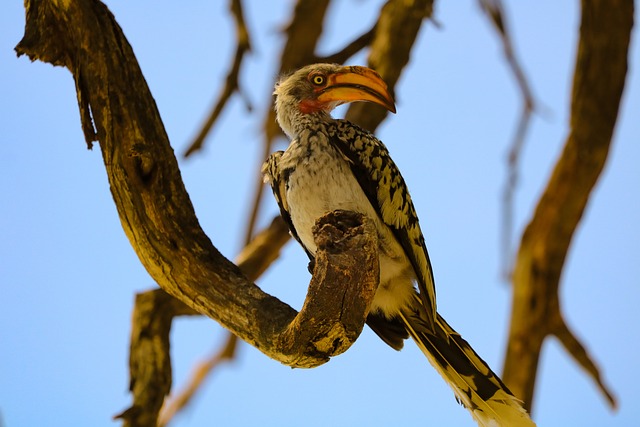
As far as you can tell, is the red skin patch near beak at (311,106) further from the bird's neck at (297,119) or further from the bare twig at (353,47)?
the bare twig at (353,47)

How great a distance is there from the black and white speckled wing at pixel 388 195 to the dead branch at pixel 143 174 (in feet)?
2.21

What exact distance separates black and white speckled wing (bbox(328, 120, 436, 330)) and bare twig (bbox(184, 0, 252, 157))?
1.74 m

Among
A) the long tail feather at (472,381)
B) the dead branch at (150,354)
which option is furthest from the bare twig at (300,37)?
the long tail feather at (472,381)

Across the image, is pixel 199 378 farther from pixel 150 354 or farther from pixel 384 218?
pixel 384 218

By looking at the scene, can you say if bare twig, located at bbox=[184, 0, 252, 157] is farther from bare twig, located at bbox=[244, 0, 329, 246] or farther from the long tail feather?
the long tail feather

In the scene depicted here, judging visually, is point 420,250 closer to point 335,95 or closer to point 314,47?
point 335,95

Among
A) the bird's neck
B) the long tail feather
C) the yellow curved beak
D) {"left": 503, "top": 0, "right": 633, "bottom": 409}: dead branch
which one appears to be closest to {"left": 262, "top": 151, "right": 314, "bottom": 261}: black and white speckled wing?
the bird's neck

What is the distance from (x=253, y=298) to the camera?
11.1 feet

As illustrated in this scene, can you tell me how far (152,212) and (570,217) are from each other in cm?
328

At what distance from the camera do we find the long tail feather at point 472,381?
365cm

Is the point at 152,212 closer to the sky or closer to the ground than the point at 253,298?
closer to the sky

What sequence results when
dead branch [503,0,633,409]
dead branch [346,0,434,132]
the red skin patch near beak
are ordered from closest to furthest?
1. the red skin patch near beak
2. dead branch [346,0,434,132]
3. dead branch [503,0,633,409]

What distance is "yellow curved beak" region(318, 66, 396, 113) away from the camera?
3.78 m

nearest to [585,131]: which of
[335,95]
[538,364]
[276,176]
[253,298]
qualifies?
[538,364]
